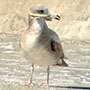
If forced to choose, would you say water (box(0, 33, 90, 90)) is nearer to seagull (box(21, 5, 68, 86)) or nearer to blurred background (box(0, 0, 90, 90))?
blurred background (box(0, 0, 90, 90))

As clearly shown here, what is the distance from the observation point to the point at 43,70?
7738 millimetres

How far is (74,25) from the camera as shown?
14.4 m

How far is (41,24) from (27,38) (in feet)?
0.94

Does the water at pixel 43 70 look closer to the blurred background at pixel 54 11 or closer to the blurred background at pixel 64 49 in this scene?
the blurred background at pixel 64 49

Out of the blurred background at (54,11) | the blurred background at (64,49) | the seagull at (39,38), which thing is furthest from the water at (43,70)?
the blurred background at (54,11)

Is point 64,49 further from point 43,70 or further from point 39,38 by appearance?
point 39,38

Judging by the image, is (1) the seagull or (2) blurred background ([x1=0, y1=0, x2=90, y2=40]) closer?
(1) the seagull

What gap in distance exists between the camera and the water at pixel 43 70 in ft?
22.2

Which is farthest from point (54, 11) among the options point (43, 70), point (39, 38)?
point (39, 38)

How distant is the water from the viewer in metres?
6.75

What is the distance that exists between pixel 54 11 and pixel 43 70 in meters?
10.8

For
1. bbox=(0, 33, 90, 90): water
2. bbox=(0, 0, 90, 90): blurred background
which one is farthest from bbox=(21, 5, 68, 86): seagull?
bbox=(0, 33, 90, 90): water

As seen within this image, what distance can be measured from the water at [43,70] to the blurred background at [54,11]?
421 centimetres

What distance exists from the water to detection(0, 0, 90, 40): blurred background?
4.21 meters
